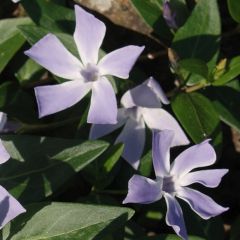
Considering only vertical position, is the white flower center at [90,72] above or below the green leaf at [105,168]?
above

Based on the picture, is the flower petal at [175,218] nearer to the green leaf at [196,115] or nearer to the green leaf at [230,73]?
the green leaf at [196,115]

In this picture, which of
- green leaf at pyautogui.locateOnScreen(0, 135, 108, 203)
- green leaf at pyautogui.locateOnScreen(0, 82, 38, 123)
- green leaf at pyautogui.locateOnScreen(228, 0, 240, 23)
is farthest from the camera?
green leaf at pyautogui.locateOnScreen(0, 82, 38, 123)

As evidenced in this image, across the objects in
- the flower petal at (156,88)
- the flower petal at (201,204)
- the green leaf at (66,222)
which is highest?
the flower petal at (156,88)

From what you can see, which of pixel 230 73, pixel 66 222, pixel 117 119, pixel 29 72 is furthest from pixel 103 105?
pixel 29 72

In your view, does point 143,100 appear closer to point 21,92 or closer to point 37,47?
point 37,47

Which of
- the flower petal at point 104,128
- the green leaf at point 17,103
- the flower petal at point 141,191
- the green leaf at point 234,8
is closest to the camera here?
the flower petal at point 141,191

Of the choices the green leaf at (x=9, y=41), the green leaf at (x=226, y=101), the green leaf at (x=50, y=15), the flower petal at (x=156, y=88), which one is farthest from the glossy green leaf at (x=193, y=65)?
the green leaf at (x=9, y=41)

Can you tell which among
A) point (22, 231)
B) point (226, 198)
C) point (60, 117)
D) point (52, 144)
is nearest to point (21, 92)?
point (60, 117)

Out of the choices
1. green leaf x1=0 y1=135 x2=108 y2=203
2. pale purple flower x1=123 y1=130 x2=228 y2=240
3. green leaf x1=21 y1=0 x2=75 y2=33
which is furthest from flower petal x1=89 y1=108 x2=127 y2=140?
green leaf x1=21 y1=0 x2=75 y2=33

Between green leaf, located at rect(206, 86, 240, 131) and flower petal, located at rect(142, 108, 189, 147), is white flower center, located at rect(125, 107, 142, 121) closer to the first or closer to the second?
flower petal, located at rect(142, 108, 189, 147)
